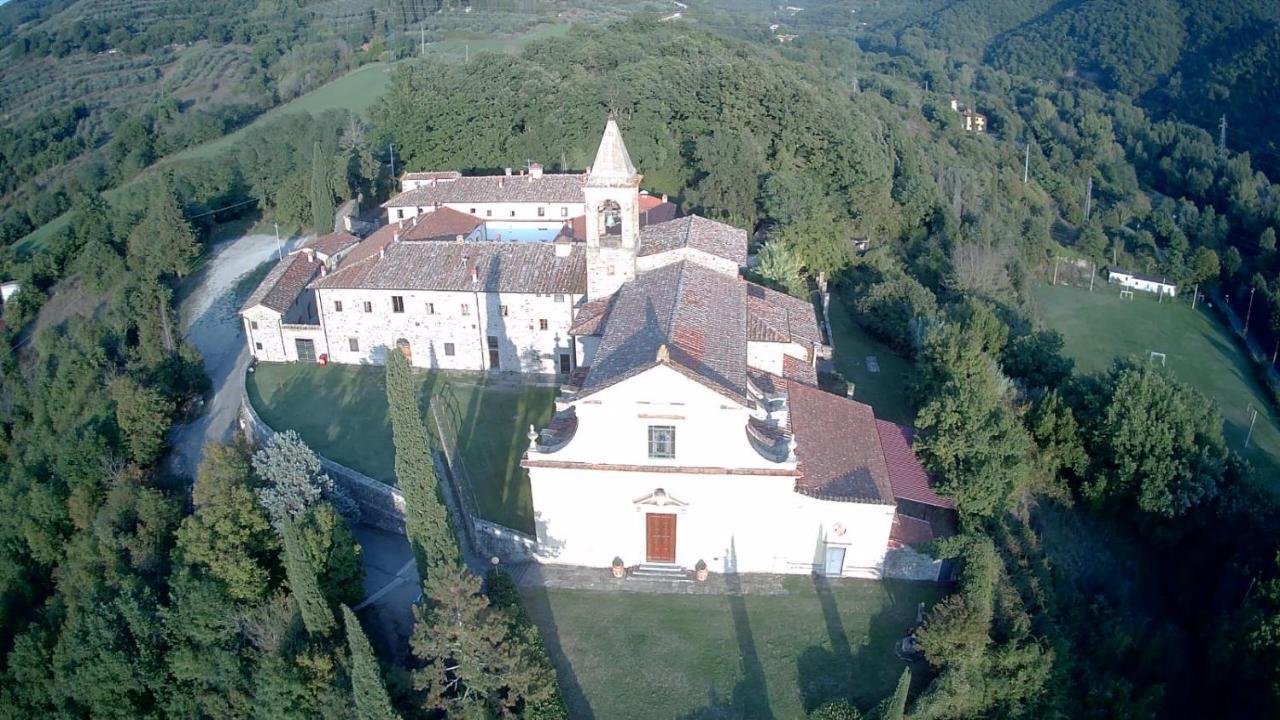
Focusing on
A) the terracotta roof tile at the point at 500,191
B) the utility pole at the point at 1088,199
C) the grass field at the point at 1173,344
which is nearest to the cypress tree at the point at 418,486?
the terracotta roof tile at the point at 500,191

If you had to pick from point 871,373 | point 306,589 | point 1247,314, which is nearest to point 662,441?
point 306,589

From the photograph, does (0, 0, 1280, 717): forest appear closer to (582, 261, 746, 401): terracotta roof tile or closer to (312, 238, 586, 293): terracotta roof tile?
(582, 261, 746, 401): terracotta roof tile

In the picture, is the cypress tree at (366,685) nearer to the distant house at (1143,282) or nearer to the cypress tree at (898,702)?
the cypress tree at (898,702)

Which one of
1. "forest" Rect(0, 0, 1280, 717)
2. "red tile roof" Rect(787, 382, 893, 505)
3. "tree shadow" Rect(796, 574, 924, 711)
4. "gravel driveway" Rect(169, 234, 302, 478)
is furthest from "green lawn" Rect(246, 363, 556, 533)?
"tree shadow" Rect(796, 574, 924, 711)

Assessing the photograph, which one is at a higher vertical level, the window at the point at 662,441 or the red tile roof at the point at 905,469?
the window at the point at 662,441

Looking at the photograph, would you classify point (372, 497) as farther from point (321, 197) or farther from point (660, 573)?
point (321, 197)

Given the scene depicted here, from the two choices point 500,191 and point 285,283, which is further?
point 500,191

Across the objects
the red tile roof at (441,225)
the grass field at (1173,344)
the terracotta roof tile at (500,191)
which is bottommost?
the grass field at (1173,344)
